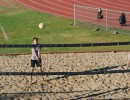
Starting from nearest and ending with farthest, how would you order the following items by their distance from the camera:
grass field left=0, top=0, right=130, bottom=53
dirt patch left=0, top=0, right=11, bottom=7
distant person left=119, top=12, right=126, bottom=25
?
grass field left=0, top=0, right=130, bottom=53 → distant person left=119, top=12, right=126, bottom=25 → dirt patch left=0, top=0, right=11, bottom=7

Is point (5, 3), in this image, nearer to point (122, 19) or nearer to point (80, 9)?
point (80, 9)

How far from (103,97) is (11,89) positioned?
3092 millimetres

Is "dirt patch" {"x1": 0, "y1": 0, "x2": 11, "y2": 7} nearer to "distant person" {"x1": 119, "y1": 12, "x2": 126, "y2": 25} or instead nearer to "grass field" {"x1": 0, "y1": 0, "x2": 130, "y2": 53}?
"grass field" {"x1": 0, "y1": 0, "x2": 130, "y2": 53}

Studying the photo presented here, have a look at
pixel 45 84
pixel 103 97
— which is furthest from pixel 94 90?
pixel 45 84

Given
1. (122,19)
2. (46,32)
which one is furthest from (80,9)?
(46,32)

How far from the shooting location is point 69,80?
1462cm

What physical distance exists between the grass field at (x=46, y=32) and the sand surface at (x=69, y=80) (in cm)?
166

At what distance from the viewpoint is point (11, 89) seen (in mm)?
13422

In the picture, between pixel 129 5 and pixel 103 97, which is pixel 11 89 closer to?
pixel 103 97

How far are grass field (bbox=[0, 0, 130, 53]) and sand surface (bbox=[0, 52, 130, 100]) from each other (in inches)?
65.4

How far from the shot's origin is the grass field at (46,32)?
21.3 metres

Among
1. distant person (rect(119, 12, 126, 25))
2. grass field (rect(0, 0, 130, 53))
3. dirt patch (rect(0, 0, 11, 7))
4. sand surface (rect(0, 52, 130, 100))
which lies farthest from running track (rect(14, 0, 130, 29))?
sand surface (rect(0, 52, 130, 100))

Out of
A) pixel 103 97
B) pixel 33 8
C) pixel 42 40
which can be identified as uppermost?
pixel 33 8

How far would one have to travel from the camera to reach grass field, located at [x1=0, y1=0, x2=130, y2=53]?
21.3 m
